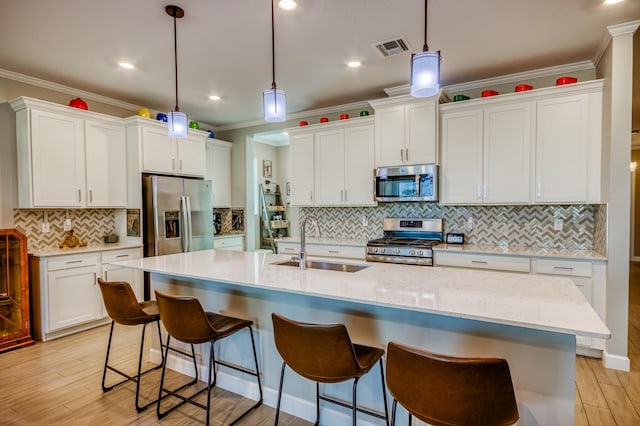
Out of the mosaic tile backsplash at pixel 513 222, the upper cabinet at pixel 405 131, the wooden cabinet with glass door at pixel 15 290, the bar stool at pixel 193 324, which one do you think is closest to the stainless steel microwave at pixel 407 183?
the upper cabinet at pixel 405 131

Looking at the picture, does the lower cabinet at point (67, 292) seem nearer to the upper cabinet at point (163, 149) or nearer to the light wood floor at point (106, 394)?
the light wood floor at point (106, 394)

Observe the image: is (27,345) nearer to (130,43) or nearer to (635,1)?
(130,43)

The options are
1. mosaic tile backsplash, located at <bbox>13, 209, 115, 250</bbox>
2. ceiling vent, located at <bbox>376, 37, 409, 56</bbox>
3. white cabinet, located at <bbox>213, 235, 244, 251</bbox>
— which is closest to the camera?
ceiling vent, located at <bbox>376, 37, 409, 56</bbox>

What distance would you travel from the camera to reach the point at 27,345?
11.2ft

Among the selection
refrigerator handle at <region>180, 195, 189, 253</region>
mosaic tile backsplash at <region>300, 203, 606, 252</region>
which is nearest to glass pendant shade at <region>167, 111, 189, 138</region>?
refrigerator handle at <region>180, 195, 189, 253</region>

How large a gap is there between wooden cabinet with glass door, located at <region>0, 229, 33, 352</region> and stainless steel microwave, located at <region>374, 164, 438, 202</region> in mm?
3755

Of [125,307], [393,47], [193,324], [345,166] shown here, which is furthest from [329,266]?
[345,166]

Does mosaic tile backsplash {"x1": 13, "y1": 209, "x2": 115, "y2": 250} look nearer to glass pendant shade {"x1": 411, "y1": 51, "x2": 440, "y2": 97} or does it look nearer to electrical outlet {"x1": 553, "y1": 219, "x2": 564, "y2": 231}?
glass pendant shade {"x1": 411, "y1": 51, "x2": 440, "y2": 97}

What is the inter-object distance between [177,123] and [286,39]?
3.76 ft

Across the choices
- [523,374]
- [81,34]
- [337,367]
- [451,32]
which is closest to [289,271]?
[337,367]

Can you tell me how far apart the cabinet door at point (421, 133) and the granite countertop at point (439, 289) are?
1.87 meters

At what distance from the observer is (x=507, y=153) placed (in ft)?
11.5

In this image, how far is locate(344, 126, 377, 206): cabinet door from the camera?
14.2 feet

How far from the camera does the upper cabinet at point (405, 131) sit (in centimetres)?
381
